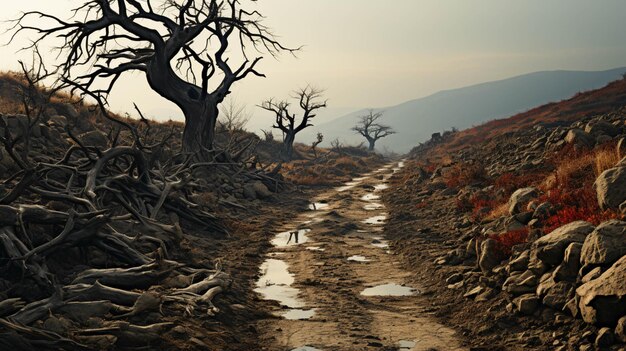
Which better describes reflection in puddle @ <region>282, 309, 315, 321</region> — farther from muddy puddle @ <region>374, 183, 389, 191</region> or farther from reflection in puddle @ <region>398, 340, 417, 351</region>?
muddy puddle @ <region>374, 183, 389, 191</region>

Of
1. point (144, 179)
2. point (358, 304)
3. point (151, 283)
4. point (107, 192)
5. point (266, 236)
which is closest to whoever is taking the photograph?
point (151, 283)

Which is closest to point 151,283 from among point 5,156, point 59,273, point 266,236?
point 59,273

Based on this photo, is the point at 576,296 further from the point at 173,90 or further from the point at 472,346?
the point at 173,90

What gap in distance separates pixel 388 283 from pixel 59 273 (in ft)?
18.4

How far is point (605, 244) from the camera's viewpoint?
20.9 ft

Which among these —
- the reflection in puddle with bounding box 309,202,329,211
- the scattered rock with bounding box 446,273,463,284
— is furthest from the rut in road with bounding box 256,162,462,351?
the reflection in puddle with bounding box 309,202,329,211

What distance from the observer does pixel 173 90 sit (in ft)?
67.7

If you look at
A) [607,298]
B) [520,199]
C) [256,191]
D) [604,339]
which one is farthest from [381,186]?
[604,339]

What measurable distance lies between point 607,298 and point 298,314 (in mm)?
4173

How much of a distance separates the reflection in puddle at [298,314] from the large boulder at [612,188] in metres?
5.04

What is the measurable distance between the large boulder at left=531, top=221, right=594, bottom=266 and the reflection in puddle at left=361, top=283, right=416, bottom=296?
234 centimetres

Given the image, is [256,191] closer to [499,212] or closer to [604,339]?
[499,212]

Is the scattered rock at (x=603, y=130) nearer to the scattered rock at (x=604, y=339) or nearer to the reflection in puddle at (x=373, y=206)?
the reflection in puddle at (x=373, y=206)

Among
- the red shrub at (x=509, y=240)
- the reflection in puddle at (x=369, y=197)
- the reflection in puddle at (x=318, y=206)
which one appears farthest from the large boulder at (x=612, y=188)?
the reflection in puddle at (x=369, y=197)
